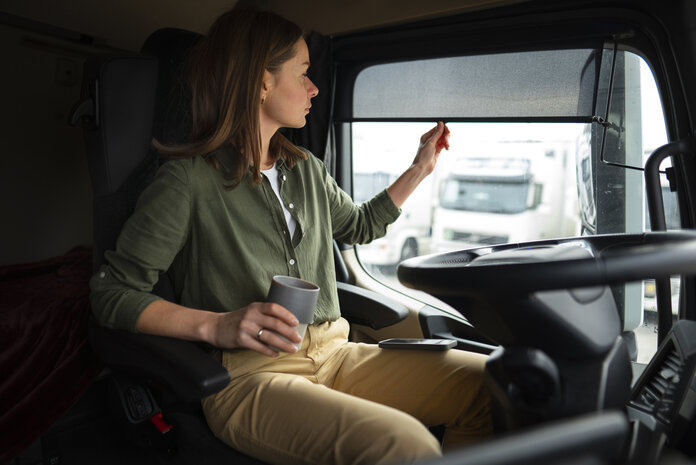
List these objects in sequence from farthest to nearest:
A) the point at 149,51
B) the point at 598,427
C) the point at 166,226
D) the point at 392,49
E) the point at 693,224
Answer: the point at 392,49, the point at 149,51, the point at 693,224, the point at 166,226, the point at 598,427

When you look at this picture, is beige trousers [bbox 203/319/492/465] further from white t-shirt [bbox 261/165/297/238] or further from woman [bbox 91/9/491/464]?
white t-shirt [bbox 261/165/297/238]

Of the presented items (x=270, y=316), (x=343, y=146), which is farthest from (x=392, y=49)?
(x=270, y=316)

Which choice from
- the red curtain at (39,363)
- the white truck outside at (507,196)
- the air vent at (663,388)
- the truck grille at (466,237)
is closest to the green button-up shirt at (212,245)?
the red curtain at (39,363)

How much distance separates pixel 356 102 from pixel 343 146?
0.22 metres

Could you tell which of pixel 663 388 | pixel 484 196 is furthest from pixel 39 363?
pixel 484 196

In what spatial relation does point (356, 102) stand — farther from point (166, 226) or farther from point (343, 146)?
point (166, 226)

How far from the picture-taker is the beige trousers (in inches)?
40.0

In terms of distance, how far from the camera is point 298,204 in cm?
154

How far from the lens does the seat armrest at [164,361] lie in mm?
1070

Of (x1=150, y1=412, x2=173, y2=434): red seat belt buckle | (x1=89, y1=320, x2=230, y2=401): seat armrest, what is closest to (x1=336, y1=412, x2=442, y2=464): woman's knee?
(x1=89, y1=320, x2=230, y2=401): seat armrest

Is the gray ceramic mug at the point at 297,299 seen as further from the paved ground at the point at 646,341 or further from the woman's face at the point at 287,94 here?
the paved ground at the point at 646,341

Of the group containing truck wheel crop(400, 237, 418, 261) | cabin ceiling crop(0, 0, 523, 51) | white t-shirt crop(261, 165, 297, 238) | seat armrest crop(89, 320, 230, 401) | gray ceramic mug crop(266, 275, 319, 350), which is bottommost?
seat armrest crop(89, 320, 230, 401)

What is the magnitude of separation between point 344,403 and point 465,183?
1912 mm

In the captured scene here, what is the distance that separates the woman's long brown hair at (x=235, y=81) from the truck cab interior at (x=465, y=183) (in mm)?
157
